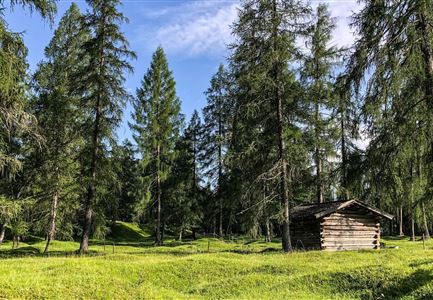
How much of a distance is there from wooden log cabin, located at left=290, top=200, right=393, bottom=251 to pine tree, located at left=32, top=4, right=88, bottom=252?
14266 mm

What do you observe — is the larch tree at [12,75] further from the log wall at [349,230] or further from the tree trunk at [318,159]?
the log wall at [349,230]

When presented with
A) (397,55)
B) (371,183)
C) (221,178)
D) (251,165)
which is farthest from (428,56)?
(221,178)

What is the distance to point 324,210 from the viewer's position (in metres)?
23.2

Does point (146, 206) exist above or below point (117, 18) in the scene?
below

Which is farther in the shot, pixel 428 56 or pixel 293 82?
pixel 293 82

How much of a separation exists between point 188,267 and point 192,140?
36099 millimetres

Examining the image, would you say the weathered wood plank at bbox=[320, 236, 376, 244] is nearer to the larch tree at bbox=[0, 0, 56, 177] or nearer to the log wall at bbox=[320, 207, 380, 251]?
the log wall at bbox=[320, 207, 380, 251]

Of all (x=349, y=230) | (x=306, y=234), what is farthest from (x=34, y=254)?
(x=349, y=230)

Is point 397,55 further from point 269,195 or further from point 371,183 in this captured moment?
point 269,195

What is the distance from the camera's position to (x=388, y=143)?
9.98 m


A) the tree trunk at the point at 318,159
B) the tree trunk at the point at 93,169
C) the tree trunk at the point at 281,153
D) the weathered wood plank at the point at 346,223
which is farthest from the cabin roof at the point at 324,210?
the tree trunk at the point at 93,169

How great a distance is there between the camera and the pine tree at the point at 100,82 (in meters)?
24.7

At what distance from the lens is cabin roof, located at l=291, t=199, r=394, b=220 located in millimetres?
22969

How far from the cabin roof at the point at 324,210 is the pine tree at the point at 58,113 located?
1403 cm
